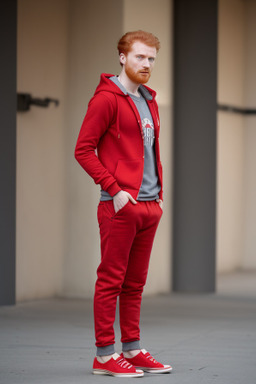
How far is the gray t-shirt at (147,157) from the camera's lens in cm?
365

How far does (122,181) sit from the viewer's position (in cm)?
359

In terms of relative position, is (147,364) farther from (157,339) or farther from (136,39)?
(136,39)

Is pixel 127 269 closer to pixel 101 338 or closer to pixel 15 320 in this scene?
pixel 101 338

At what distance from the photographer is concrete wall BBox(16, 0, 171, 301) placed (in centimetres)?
673

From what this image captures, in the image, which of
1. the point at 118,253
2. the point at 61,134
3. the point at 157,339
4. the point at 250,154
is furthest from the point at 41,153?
the point at 250,154

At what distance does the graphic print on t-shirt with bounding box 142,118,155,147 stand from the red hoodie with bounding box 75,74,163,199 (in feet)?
0.13

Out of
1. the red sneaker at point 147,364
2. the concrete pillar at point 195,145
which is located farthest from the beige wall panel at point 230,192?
the red sneaker at point 147,364

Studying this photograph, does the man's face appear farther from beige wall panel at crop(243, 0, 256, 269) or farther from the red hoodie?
beige wall panel at crop(243, 0, 256, 269)

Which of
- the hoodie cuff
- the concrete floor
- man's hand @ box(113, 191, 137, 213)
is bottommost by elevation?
the concrete floor

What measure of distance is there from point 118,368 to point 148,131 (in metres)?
1.04

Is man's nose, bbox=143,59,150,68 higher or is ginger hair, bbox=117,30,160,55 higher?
ginger hair, bbox=117,30,160,55

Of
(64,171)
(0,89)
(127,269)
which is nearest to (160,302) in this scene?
(64,171)

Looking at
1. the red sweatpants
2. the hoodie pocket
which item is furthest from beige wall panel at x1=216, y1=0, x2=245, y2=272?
the hoodie pocket

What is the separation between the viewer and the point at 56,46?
7078 mm
